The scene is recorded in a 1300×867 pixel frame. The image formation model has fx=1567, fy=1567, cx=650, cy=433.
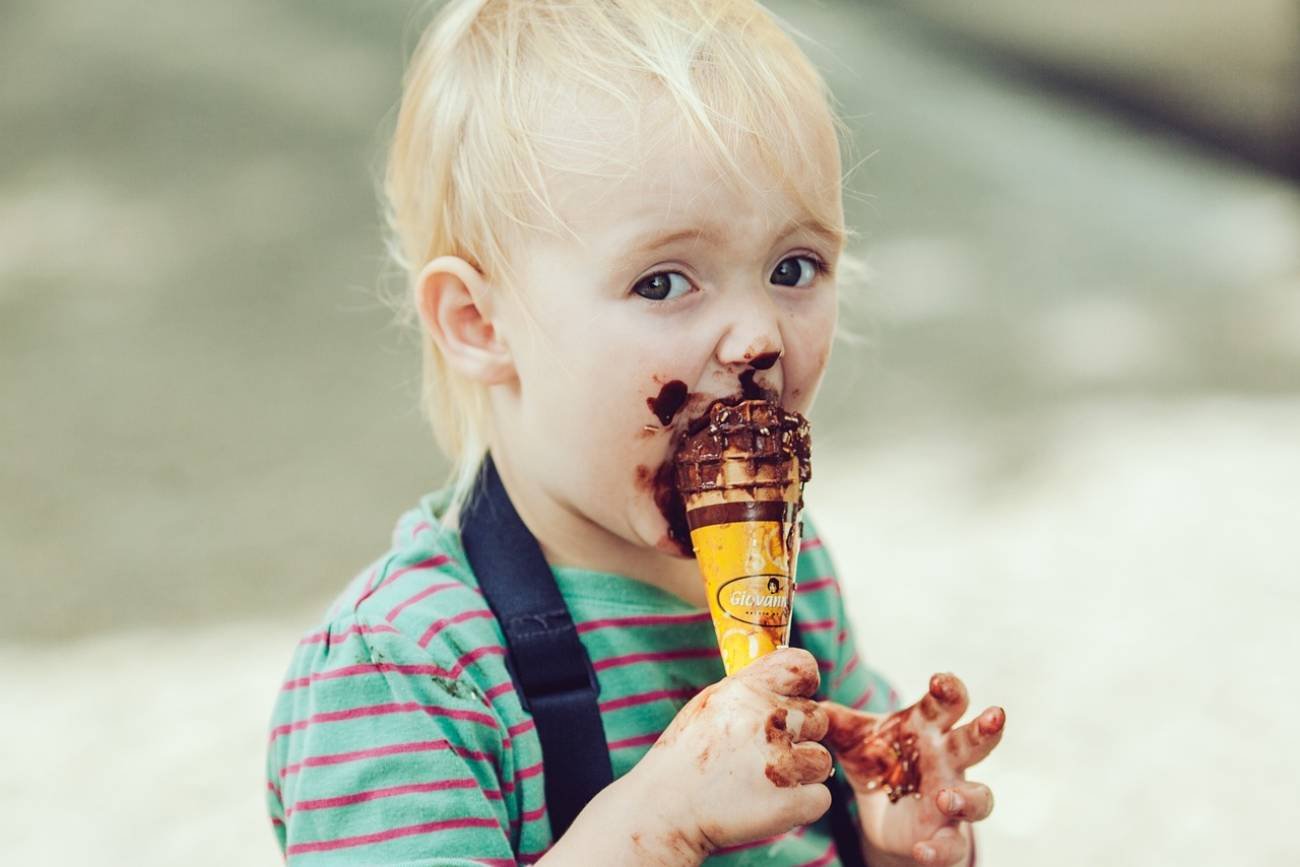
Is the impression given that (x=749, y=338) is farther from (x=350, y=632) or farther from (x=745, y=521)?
(x=350, y=632)

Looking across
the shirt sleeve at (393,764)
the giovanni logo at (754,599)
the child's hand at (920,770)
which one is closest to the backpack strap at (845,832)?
the child's hand at (920,770)

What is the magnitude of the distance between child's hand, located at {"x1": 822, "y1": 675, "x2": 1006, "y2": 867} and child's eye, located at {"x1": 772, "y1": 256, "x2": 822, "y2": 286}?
0.35m

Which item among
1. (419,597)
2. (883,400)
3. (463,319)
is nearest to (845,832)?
(419,597)

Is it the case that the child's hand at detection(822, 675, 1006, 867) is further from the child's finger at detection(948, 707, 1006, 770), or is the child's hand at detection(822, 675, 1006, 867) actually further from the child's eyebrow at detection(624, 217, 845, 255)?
the child's eyebrow at detection(624, 217, 845, 255)

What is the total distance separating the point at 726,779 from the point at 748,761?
21mm

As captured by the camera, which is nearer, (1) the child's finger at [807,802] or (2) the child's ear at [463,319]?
(1) the child's finger at [807,802]

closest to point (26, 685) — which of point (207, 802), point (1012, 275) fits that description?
point (207, 802)

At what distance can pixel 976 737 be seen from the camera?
129 cm

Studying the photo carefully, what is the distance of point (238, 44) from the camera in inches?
195

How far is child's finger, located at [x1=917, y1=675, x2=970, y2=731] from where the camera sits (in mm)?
1300

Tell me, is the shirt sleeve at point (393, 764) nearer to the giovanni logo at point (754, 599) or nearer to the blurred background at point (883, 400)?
the giovanni logo at point (754, 599)

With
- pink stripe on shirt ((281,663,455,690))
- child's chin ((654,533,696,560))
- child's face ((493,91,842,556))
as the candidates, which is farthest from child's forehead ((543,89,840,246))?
pink stripe on shirt ((281,663,455,690))

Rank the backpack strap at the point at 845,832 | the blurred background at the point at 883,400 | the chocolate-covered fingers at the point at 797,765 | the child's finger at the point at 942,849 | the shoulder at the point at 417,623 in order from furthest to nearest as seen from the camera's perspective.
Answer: the blurred background at the point at 883,400 → the backpack strap at the point at 845,832 → the child's finger at the point at 942,849 → the shoulder at the point at 417,623 → the chocolate-covered fingers at the point at 797,765

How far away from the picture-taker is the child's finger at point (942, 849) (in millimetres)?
1318
